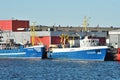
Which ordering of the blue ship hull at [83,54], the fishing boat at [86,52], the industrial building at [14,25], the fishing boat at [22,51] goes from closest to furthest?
the fishing boat at [86,52], the blue ship hull at [83,54], the fishing boat at [22,51], the industrial building at [14,25]

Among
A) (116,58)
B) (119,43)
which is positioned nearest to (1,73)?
(116,58)

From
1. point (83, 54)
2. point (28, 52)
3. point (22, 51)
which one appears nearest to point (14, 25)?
point (22, 51)

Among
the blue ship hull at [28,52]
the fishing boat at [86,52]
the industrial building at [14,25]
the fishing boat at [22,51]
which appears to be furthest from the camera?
the industrial building at [14,25]

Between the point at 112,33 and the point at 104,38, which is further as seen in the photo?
the point at 104,38

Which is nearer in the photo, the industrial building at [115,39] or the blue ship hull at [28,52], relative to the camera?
the blue ship hull at [28,52]

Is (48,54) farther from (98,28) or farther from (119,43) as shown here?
(98,28)

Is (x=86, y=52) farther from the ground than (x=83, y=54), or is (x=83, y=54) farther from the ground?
(x=86, y=52)

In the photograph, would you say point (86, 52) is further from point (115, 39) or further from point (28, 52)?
point (115, 39)

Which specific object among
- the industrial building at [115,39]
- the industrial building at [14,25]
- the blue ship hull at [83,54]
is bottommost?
the blue ship hull at [83,54]

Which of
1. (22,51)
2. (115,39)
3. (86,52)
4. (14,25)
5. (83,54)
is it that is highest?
(14,25)

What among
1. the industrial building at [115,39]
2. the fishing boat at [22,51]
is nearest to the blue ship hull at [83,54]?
the fishing boat at [22,51]

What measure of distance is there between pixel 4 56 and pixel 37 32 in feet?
60.3

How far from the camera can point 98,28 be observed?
648 feet

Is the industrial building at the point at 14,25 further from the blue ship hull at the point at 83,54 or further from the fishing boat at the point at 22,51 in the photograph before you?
the blue ship hull at the point at 83,54
